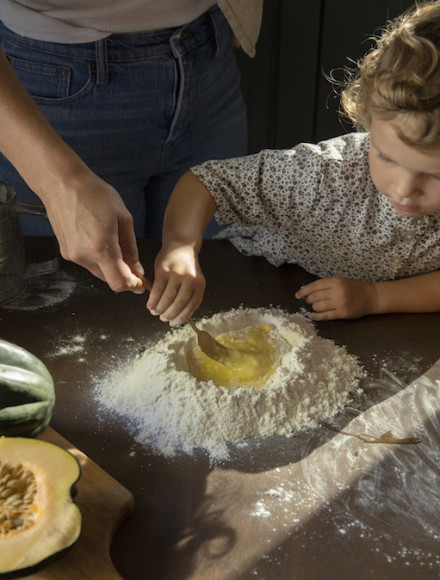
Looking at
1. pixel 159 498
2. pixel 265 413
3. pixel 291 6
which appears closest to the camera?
pixel 159 498

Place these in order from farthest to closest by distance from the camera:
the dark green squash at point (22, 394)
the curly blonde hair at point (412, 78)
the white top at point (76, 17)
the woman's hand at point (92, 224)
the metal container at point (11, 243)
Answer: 1. the white top at point (76, 17)
2. the metal container at point (11, 243)
3. the curly blonde hair at point (412, 78)
4. the woman's hand at point (92, 224)
5. the dark green squash at point (22, 394)

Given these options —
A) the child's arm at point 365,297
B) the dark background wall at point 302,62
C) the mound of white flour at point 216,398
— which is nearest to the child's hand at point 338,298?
the child's arm at point 365,297

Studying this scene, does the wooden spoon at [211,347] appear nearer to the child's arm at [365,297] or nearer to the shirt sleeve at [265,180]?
the child's arm at [365,297]

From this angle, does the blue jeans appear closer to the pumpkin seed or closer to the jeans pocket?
the jeans pocket

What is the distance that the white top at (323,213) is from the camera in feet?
4.48

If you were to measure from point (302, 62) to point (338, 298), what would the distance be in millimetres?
1661

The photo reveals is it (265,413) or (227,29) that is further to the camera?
(227,29)

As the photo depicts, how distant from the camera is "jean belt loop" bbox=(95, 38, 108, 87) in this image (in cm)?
134

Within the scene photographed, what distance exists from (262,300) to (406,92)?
0.47m

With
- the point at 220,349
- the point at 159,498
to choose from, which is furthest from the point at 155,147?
the point at 159,498

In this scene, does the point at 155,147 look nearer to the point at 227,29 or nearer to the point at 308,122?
the point at 227,29

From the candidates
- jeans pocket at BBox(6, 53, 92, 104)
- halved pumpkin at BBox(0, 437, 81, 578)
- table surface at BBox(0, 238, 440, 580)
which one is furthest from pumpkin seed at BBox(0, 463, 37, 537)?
jeans pocket at BBox(6, 53, 92, 104)

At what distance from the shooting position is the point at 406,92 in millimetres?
1084

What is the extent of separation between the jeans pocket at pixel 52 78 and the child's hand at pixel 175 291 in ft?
1.63
